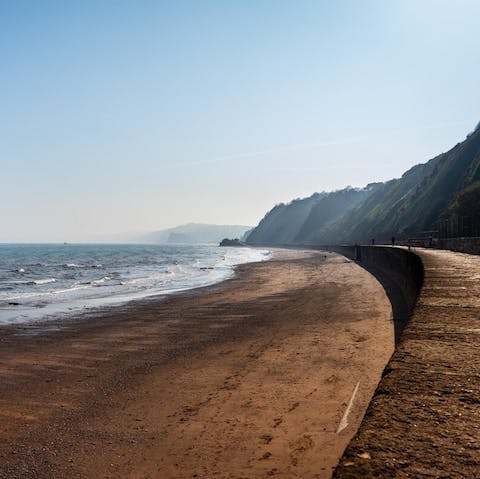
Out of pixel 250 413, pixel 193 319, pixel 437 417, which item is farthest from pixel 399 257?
pixel 437 417

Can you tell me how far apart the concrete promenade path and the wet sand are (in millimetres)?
1536

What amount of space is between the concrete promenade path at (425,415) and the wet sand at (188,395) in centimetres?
154

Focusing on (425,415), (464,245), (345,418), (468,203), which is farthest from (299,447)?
(468,203)

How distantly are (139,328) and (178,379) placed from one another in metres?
5.84

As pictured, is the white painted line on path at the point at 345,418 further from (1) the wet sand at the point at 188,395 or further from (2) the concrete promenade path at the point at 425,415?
(2) the concrete promenade path at the point at 425,415

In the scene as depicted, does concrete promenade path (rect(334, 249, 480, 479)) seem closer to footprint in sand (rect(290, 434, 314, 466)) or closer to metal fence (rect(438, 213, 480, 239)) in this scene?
footprint in sand (rect(290, 434, 314, 466))

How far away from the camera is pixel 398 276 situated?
2412cm

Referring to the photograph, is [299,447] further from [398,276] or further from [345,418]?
[398,276]

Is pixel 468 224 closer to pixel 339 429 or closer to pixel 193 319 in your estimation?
pixel 193 319

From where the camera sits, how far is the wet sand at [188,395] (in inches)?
201

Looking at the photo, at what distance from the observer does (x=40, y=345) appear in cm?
1165

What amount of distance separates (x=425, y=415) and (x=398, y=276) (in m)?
22.2

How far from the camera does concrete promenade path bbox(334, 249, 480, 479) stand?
2.43 metres

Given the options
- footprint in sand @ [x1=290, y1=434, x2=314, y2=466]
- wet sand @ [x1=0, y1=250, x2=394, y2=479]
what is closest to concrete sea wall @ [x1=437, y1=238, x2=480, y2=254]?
wet sand @ [x1=0, y1=250, x2=394, y2=479]
